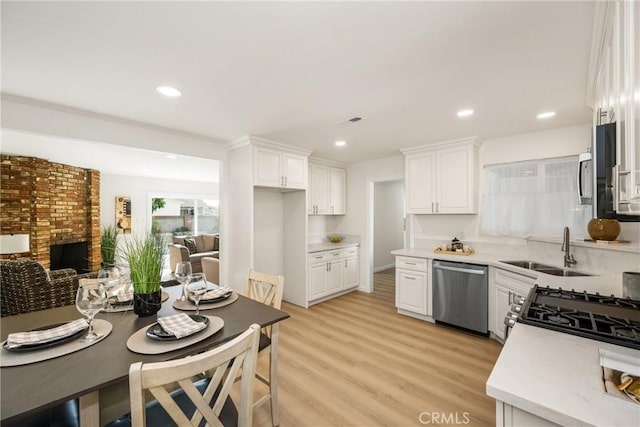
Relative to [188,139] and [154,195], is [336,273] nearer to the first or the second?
[188,139]

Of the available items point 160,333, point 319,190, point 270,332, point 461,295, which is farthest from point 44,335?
point 319,190

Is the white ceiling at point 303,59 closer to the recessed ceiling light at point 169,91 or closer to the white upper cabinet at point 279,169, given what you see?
the recessed ceiling light at point 169,91

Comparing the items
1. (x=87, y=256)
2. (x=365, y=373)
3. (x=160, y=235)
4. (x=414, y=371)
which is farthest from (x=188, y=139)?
(x=87, y=256)

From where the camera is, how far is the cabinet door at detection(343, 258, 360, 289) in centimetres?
477

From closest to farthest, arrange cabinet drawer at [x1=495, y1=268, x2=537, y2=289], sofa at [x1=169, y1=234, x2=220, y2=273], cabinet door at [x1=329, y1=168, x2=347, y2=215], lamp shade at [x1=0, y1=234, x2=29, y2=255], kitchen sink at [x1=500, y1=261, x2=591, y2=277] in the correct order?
kitchen sink at [x1=500, y1=261, x2=591, y2=277], cabinet drawer at [x1=495, y1=268, x2=537, y2=289], lamp shade at [x1=0, y1=234, x2=29, y2=255], cabinet door at [x1=329, y1=168, x2=347, y2=215], sofa at [x1=169, y1=234, x2=220, y2=273]

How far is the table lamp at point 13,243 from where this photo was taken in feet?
12.3

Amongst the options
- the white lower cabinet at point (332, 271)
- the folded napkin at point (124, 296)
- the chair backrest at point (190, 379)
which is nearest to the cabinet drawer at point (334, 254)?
the white lower cabinet at point (332, 271)

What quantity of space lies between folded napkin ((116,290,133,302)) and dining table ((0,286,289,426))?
16cm

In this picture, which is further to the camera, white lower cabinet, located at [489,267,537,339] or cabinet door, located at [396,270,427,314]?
cabinet door, located at [396,270,427,314]

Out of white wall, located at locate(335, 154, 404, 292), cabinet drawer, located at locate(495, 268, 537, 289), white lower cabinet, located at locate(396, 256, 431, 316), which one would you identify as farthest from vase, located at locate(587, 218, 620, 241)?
white wall, located at locate(335, 154, 404, 292)

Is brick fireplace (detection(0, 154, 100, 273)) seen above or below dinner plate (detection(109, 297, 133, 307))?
above

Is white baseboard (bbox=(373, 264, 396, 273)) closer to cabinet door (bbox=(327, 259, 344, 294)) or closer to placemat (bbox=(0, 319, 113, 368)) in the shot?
cabinet door (bbox=(327, 259, 344, 294))

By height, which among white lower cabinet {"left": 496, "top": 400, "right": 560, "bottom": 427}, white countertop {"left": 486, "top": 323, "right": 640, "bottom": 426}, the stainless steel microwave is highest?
the stainless steel microwave

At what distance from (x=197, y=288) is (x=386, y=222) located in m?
5.92
